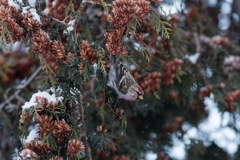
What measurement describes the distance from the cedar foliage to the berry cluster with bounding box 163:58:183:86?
0.01m

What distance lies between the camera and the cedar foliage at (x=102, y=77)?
152cm

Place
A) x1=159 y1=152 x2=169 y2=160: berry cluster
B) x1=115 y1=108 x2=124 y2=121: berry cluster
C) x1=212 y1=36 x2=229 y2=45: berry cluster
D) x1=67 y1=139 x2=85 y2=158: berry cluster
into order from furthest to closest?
1. x1=212 y1=36 x2=229 y2=45: berry cluster
2. x1=159 y1=152 x2=169 y2=160: berry cluster
3. x1=115 y1=108 x2=124 y2=121: berry cluster
4. x1=67 y1=139 x2=85 y2=158: berry cluster

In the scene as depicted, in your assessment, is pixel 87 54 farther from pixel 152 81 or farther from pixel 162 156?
pixel 162 156

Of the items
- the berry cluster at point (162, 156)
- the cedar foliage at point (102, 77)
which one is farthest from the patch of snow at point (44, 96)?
the berry cluster at point (162, 156)

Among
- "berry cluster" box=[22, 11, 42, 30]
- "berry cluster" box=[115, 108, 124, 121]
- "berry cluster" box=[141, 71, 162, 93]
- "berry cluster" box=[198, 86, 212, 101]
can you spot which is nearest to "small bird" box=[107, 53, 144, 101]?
"berry cluster" box=[115, 108, 124, 121]

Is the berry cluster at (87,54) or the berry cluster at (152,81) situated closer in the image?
the berry cluster at (87,54)

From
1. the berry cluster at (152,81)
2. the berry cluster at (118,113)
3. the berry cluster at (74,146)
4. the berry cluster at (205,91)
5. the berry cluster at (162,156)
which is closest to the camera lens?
the berry cluster at (74,146)

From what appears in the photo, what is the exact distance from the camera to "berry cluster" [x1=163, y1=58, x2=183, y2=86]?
2.51m

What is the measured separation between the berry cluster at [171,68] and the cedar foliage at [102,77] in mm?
10

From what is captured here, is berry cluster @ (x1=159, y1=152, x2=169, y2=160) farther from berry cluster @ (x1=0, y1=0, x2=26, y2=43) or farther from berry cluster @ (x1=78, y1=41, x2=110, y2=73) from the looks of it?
berry cluster @ (x1=0, y1=0, x2=26, y2=43)

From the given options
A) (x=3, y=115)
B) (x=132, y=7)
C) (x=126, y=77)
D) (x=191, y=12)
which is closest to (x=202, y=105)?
(x=191, y=12)

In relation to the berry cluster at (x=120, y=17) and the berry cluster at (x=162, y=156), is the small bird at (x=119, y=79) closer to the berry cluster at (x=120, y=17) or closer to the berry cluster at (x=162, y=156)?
the berry cluster at (x=120, y=17)

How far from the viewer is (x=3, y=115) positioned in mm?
2771

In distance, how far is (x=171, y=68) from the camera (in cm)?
252
